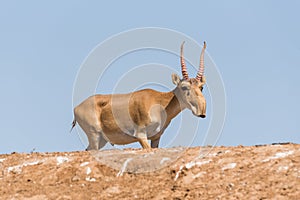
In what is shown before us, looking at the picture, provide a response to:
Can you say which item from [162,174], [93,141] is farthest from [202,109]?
[162,174]

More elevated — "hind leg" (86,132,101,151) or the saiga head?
the saiga head

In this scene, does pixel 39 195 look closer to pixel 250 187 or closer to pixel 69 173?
pixel 69 173

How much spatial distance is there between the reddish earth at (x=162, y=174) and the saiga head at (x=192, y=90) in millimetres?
3381

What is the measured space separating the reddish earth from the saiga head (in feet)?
11.1

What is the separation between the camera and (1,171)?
50.8ft

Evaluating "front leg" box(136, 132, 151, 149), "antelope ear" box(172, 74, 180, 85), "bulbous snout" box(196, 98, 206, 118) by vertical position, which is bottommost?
"front leg" box(136, 132, 151, 149)

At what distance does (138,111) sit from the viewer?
63.2 ft

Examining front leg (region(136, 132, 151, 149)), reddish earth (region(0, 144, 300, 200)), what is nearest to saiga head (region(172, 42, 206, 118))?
front leg (region(136, 132, 151, 149))

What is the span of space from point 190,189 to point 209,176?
1.58ft

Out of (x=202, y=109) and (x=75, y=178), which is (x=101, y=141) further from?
(x=75, y=178)

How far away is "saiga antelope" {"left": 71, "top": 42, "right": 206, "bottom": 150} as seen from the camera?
746 inches

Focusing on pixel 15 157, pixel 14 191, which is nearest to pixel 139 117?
pixel 15 157

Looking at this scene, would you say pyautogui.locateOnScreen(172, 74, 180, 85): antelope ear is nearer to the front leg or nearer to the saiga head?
the saiga head

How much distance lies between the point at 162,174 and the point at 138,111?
543 centimetres
